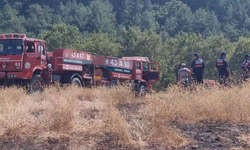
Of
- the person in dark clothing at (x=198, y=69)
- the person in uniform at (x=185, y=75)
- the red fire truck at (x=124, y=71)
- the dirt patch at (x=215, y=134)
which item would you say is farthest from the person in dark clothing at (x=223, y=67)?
the dirt patch at (x=215, y=134)

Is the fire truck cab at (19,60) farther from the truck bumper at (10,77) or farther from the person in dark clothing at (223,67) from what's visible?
the person in dark clothing at (223,67)

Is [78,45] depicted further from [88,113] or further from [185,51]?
[88,113]

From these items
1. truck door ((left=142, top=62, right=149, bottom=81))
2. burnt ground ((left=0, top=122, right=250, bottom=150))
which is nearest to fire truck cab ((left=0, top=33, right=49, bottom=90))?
truck door ((left=142, top=62, right=149, bottom=81))

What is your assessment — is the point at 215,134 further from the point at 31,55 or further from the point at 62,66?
the point at 62,66

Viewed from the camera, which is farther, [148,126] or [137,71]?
[137,71]

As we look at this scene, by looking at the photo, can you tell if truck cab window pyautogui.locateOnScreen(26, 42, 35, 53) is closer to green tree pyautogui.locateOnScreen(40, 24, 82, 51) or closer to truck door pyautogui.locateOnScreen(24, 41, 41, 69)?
truck door pyautogui.locateOnScreen(24, 41, 41, 69)

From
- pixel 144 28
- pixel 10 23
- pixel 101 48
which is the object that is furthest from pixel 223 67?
pixel 144 28

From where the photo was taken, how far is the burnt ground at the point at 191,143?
269 inches

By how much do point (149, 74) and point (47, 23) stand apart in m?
61.7

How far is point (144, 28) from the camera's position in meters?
87.9

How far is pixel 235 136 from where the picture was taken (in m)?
7.46

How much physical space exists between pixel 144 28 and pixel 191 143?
8170 cm

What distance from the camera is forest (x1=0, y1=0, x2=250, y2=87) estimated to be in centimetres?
4525

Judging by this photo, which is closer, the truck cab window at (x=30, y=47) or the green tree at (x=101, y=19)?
the truck cab window at (x=30, y=47)
